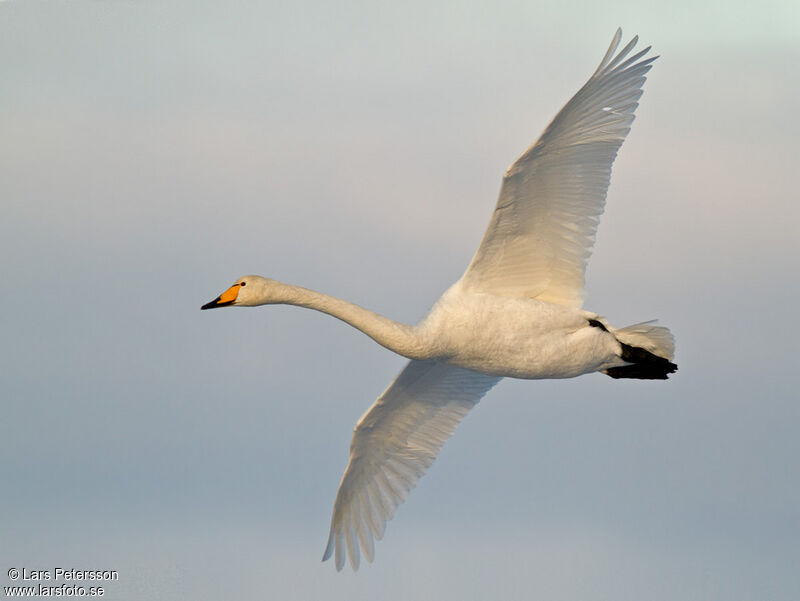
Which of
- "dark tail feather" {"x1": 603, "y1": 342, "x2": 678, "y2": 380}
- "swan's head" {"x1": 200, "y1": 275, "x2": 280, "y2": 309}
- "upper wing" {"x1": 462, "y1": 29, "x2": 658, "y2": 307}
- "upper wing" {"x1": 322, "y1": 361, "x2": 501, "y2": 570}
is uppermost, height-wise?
"upper wing" {"x1": 462, "y1": 29, "x2": 658, "y2": 307}

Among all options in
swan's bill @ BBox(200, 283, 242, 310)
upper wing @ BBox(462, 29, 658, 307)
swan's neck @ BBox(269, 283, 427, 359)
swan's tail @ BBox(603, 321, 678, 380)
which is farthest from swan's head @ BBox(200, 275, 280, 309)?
swan's tail @ BBox(603, 321, 678, 380)

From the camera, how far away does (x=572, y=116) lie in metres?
14.3

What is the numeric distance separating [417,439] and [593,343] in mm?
3260

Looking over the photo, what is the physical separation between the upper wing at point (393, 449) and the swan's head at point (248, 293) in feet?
8.03

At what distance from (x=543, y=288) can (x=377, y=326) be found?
7.36ft

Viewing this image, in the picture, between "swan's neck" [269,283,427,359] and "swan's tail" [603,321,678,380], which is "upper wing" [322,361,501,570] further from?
"swan's tail" [603,321,678,380]

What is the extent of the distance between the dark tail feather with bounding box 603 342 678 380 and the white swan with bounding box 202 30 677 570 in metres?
0.01

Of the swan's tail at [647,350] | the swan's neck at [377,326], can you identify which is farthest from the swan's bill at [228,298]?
the swan's tail at [647,350]

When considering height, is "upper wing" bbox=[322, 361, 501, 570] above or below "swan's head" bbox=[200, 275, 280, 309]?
below

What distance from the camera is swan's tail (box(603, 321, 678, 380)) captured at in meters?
15.3

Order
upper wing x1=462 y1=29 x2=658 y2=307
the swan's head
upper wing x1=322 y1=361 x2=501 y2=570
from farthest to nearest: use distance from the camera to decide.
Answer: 1. upper wing x1=322 y1=361 x2=501 y2=570
2. the swan's head
3. upper wing x1=462 y1=29 x2=658 y2=307

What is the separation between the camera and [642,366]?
15.3 metres

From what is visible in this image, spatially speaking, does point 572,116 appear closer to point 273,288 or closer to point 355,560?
point 273,288

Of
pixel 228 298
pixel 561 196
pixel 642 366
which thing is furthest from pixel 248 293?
pixel 642 366
